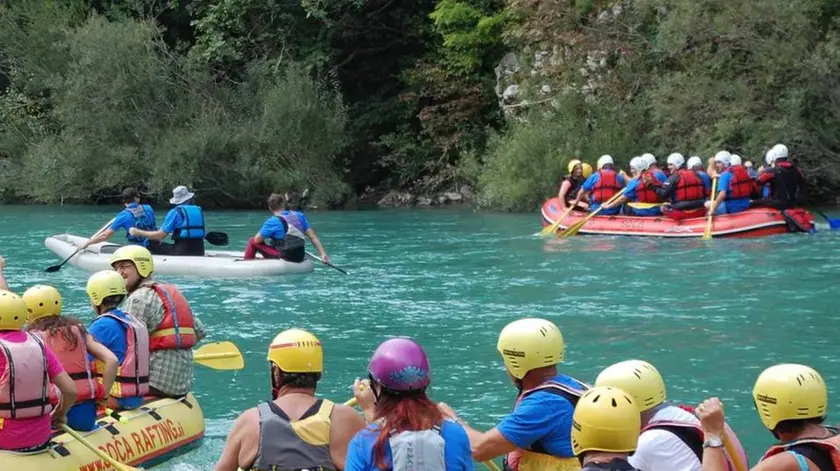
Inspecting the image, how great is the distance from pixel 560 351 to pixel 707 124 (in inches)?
711

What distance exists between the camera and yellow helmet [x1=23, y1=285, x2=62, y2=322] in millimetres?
5590

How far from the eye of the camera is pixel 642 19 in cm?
2333

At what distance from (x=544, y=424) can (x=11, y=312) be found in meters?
2.45

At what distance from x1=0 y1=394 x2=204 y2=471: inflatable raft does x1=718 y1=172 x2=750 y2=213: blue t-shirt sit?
11.7 meters

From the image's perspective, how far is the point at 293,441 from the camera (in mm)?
3719

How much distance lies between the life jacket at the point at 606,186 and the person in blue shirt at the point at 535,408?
14301 mm

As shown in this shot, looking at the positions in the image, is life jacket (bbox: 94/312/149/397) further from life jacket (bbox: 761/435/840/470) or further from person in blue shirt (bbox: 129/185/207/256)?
Answer: person in blue shirt (bbox: 129/185/207/256)

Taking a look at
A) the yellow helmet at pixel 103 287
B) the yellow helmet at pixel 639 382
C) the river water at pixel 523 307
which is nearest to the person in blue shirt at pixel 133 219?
the river water at pixel 523 307

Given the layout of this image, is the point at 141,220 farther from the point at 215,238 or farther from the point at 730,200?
→ the point at 730,200

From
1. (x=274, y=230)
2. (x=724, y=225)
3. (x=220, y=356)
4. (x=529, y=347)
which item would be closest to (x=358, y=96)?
(x=724, y=225)

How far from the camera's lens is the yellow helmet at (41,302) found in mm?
5590

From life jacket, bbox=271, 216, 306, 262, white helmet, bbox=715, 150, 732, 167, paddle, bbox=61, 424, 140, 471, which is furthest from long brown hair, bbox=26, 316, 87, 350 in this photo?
white helmet, bbox=715, 150, 732, 167

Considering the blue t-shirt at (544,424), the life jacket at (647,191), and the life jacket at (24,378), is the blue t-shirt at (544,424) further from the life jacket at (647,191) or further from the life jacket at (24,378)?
the life jacket at (647,191)

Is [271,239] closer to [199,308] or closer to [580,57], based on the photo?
→ [199,308]
